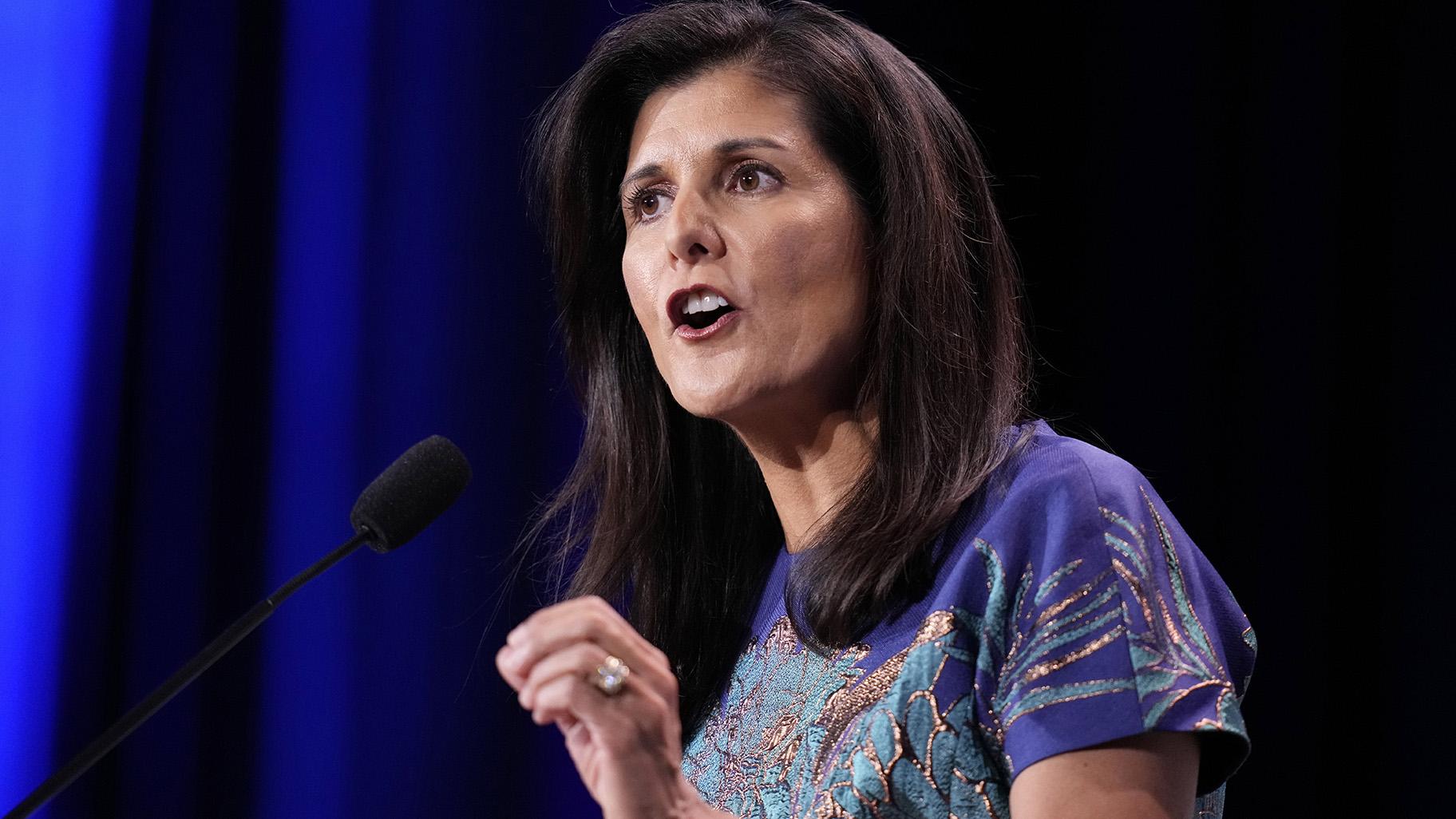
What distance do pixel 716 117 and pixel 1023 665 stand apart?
0.71 metres

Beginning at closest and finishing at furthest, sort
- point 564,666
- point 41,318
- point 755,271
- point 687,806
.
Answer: point 564,666, point 687,806, point 755,271, point 41,318

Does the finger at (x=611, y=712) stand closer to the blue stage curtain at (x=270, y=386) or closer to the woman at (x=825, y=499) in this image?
the woman at (x=825, y=499)

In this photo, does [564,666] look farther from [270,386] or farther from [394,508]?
[270,386]

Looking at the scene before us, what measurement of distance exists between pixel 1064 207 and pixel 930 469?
125 cm

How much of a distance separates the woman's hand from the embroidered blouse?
0.58ft

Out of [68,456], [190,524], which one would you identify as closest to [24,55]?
[68,456]

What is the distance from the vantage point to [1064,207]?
2502 millimetres

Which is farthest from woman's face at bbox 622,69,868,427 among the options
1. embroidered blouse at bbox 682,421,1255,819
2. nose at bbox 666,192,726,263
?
embroidered blouse at bbox 682,421,1255,819

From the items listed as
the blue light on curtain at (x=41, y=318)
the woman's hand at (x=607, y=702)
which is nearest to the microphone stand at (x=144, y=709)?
the woman's hand at (x=607, y=702)

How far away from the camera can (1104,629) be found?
112 centimetres

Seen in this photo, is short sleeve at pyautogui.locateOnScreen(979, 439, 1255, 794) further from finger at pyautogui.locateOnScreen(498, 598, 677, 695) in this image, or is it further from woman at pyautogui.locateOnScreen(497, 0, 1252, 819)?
finger at pyautogui.locateOnScreen(498, 598, 677, 695)

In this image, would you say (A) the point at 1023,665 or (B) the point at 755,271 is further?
(B) the point at 755,271

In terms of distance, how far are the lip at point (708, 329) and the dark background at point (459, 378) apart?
2.47 ft

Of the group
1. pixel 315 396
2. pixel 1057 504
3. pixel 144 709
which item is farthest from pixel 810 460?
pixel 315 396
